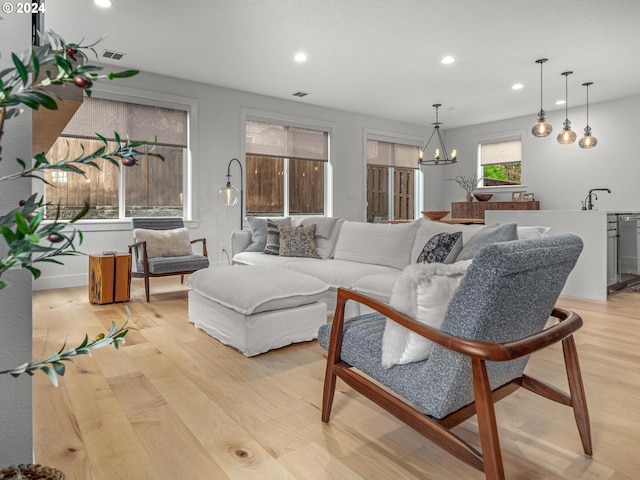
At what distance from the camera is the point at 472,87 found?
594 cm

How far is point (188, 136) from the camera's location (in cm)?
575

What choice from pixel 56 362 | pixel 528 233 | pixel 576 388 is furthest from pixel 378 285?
pixel 56 362

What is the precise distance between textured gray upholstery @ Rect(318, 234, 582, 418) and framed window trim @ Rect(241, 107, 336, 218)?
200 inches

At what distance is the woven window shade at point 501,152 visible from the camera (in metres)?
7.86

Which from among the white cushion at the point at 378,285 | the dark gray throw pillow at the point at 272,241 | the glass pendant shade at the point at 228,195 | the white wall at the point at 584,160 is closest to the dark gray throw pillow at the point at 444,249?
the white cushion at the point at 378,285

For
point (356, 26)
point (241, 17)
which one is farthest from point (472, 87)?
point (241, 17)

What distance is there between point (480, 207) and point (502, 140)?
1467 millimetres

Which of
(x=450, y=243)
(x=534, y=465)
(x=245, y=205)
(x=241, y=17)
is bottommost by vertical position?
(x=534, y=465)

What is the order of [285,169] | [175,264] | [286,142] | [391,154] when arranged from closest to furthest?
[175,264]
[286,142]
[285,169]
[391,154]

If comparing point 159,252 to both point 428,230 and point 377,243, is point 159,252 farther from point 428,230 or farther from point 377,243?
point 428,230

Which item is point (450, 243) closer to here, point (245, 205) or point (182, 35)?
point (182, 35)

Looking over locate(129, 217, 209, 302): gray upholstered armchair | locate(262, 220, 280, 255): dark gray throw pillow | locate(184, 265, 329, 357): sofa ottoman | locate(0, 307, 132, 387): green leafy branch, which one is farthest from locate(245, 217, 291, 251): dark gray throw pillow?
locate(0, 307, 132, 387): green leafy branch

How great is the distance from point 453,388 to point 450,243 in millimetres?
1756

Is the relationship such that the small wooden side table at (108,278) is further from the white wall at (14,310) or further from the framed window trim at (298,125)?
the white wall at (14,310)
